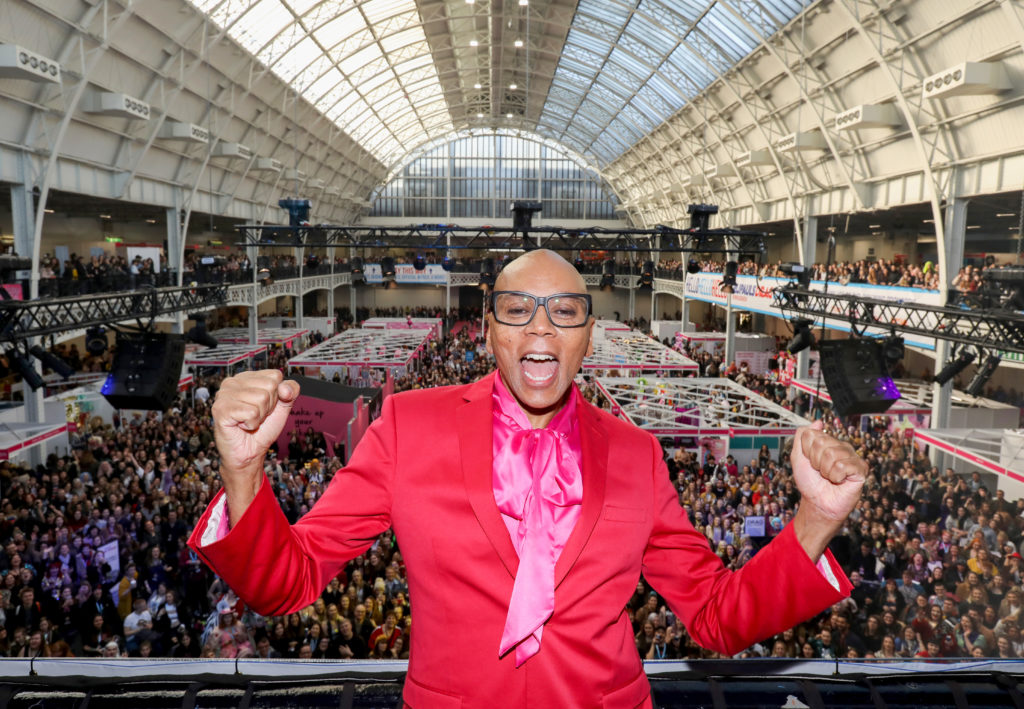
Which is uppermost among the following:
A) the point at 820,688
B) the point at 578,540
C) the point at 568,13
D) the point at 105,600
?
the point at 568,13

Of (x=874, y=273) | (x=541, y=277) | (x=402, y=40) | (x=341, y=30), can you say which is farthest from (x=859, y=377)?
(x=402, y=40)

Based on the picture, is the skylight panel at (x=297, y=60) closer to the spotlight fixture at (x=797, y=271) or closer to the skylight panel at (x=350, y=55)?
the skylight panel at (x=350, y=55)

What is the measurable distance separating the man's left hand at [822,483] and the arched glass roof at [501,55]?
20.7m

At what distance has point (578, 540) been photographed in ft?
5.11

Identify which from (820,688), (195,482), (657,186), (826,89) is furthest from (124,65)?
(657,186)

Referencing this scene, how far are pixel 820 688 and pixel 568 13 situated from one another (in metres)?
30.4

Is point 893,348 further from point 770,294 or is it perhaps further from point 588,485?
point 588,485

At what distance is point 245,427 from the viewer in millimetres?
1333

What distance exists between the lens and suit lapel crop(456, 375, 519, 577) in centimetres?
152

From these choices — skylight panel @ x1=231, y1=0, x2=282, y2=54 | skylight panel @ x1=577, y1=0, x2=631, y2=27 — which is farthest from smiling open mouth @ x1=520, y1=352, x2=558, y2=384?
skylight panel @ x1=577, y1=0, x2=631, y2=27

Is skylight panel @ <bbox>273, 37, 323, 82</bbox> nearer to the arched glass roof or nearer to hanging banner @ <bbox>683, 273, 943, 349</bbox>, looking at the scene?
the arched glass roof

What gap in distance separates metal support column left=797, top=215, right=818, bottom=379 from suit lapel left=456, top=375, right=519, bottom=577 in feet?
71.9

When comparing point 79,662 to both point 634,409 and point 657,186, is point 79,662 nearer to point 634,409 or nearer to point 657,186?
point 634,409

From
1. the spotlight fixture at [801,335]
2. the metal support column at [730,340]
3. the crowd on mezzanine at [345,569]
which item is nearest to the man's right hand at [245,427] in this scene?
the crowd on mezzanine at [345,569]
